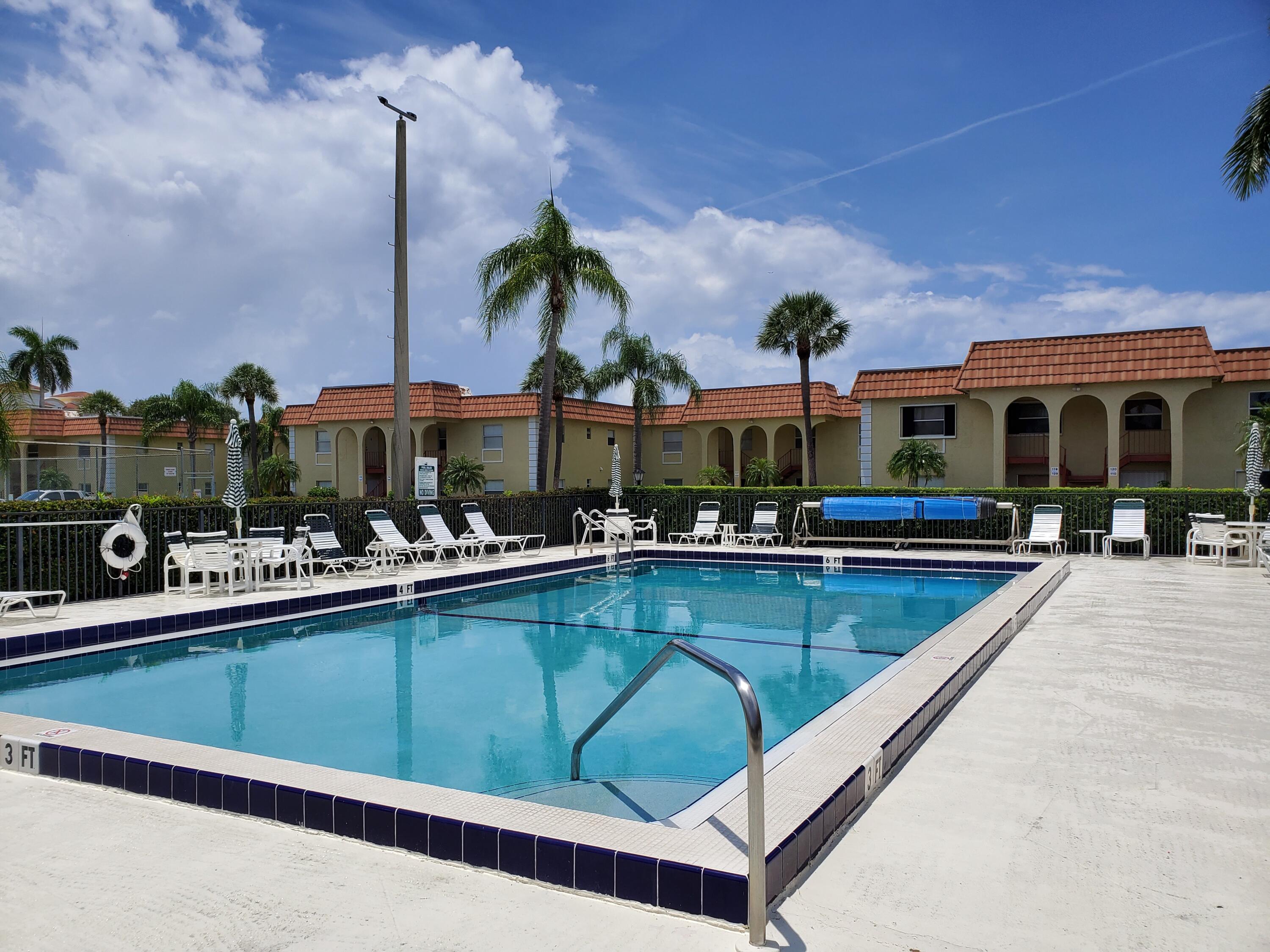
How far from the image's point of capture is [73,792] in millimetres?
3820

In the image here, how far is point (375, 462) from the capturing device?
35.7m

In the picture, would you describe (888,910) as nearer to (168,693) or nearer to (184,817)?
(184,817)

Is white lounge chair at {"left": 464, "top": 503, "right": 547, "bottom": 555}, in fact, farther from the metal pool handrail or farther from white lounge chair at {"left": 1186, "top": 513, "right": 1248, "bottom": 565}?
the metal pool handrail

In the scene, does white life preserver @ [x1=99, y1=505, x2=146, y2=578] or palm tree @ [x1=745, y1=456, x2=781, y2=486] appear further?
palm tree @ [x1=745, y1=456, x2=781, y2=486]

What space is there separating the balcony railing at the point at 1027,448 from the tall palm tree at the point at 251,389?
31.1 metres

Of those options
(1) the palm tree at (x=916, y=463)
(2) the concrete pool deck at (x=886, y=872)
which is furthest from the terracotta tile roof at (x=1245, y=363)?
(2) the concrete pool deck at (x=886, y=872)

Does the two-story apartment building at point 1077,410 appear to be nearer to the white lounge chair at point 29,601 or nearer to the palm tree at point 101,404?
the white lounge chair at point 29,601

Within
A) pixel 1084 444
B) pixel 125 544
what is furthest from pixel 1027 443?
pixel 125 544

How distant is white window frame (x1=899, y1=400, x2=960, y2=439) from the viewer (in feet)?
83.4

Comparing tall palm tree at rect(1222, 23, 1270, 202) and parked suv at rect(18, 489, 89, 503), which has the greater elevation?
tall palm tree at rect(1222, 23, 1270, 202)

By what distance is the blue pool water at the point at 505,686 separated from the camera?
4805 millimetres

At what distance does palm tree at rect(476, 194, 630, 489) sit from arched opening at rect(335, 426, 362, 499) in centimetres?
1698

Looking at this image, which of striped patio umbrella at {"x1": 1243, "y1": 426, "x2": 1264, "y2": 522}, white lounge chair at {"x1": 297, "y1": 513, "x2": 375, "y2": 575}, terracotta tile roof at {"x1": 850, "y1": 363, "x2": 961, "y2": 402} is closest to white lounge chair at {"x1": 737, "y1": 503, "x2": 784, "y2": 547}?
white lounge chair at {"x1": 297, "y1": 513, "x2": 375, "y2": 575}

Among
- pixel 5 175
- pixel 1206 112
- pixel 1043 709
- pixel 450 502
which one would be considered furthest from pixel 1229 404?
pixel 5 175
